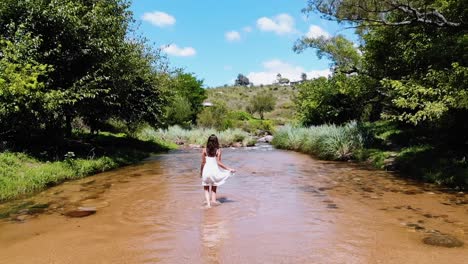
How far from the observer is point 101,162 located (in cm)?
1731

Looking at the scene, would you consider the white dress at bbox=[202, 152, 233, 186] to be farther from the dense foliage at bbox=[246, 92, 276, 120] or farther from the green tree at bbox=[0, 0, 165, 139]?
the dense foliage at bbox=[246, 92, 276, 120]

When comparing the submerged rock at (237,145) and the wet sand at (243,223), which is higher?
the submerged rock at (237,145)

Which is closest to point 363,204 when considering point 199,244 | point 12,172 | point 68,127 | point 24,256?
point 199,244

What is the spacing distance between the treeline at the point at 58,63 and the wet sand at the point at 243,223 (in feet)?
10.6

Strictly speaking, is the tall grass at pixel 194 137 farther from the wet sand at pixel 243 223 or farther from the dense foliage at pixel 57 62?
the wet sand at pixel 243 223

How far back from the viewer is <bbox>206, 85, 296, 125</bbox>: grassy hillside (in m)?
71.9

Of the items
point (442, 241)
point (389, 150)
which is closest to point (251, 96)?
point (389, 150)

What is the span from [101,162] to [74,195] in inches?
219

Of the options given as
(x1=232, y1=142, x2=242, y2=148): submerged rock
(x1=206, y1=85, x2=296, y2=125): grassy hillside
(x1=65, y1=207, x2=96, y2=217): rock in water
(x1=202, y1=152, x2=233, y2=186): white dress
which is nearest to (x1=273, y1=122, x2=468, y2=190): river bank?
(x1=232, y1=142, x2=242, y2=148): submerged rock

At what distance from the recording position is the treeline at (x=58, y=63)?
557 inches

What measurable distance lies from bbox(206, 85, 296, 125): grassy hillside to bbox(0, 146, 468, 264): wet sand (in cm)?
5053

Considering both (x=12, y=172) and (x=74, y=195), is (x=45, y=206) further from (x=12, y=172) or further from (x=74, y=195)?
(x=12, y=172)

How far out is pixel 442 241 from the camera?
7273 millimetres

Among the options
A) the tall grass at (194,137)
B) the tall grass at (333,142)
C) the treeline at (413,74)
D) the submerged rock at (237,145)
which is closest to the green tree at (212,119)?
the tall grass at (194,137)
